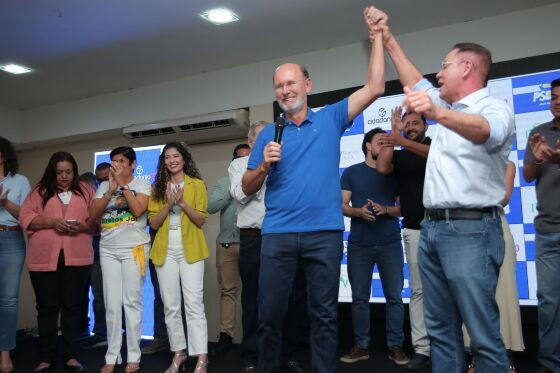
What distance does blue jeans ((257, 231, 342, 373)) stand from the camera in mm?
1854

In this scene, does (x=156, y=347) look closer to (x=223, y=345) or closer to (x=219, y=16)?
(x=223, y=345)

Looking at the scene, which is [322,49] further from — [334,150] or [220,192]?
[334,150]

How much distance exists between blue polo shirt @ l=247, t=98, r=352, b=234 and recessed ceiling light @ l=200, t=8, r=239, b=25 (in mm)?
1926

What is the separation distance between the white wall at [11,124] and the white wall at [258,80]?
0.09 meters

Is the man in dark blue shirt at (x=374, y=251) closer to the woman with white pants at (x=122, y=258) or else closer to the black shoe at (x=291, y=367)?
the black shoe at (x=291, y=367)

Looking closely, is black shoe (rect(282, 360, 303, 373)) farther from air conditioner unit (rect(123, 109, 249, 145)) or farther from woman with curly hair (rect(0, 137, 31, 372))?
air conditioner unit (rect(123, 109, 249, 145))

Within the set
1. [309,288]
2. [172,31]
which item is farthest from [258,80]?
[309,288]

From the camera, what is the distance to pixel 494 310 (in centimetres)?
161

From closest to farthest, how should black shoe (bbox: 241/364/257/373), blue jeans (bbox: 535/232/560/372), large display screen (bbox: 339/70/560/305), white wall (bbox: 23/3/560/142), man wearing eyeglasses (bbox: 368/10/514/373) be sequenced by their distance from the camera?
man wearing eyeglasses (bbox: 368/10/514/373) → blue jeans (bbox: 535/232/560/372) → black shoe (bbox: 241/364/257/373) → large display screen (bbox: 339/70/560/305) → white wall (bbox: 23/3/560/142)

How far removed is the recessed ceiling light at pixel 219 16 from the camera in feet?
11.8

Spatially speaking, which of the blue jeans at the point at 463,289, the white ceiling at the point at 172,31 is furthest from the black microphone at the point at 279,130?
the white ceiling at the point at 172,31

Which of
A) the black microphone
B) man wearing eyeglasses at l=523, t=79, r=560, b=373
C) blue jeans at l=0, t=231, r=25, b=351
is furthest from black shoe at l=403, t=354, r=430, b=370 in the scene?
blue jeans at l=0, t=231, r=25, b=351

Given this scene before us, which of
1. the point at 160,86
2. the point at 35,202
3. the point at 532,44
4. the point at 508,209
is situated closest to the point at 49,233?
the point at 35,202

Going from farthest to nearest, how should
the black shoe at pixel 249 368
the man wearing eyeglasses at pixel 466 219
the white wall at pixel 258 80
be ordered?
the white wall at pixel 258 80, the black shoe at pixel 249 368, the man wearing eyeglasses at pixel 466 219
